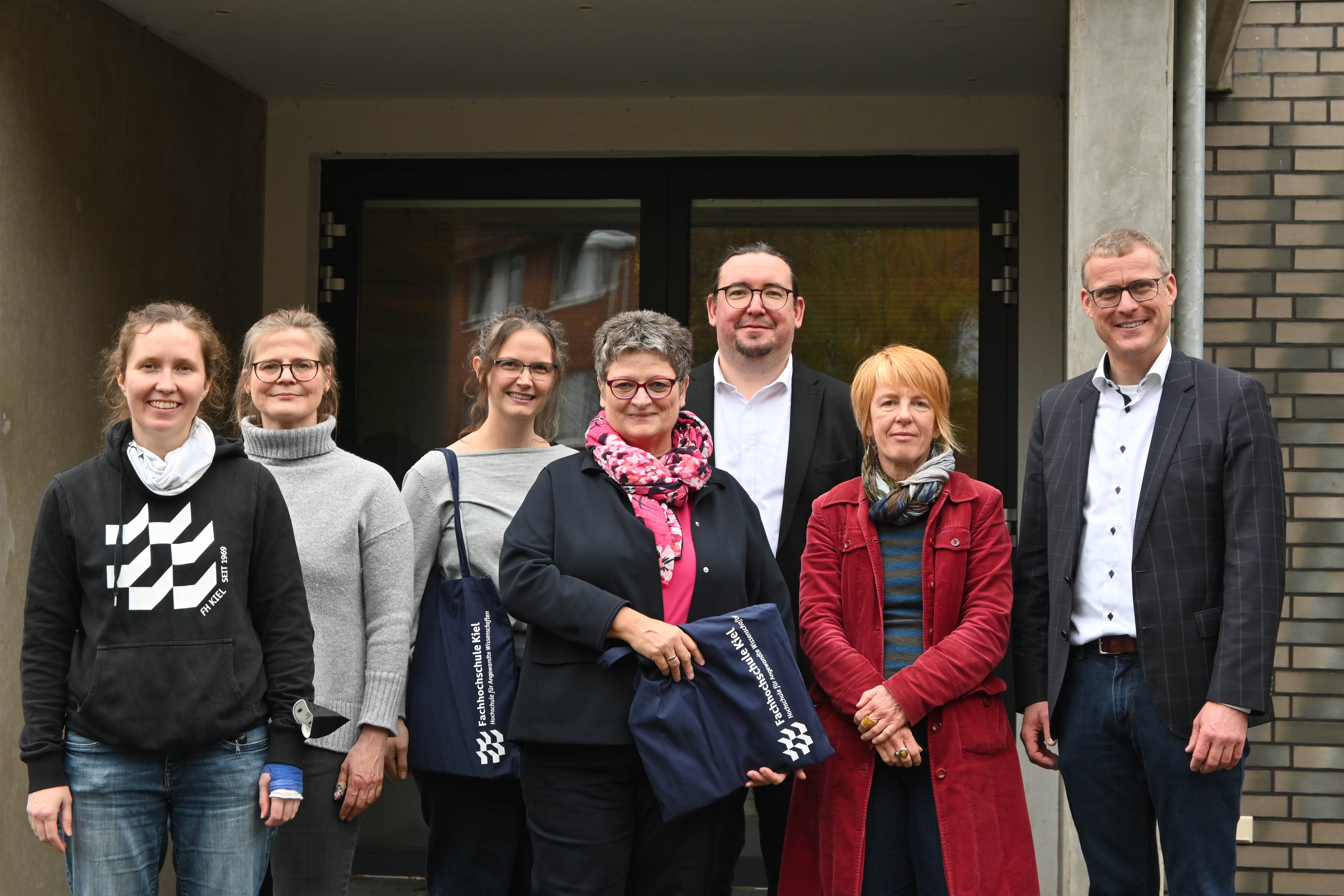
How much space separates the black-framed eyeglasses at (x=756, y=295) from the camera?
344 centimetres

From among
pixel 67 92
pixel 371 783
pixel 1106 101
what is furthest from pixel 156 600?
pixel 1106 101

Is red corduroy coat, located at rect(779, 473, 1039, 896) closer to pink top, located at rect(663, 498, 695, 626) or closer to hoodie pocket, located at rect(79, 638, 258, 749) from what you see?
pink top, located at rect(663, 498, 695, 626)

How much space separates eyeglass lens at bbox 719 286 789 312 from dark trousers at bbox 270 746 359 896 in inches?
60.8

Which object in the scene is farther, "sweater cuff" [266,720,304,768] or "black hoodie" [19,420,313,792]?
"sweater cuff" [266,720,304,768]

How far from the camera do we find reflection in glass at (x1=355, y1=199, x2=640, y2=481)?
18.7 feet

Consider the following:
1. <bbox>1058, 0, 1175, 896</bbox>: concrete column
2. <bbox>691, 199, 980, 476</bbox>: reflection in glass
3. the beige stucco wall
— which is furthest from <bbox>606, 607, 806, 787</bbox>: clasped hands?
<bbox>691, 199, 980, 476</bbox>: reflection in glass

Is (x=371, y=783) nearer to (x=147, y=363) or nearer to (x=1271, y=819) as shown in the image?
(x=147, y=363)

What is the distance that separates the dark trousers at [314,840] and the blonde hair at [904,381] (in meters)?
1.48

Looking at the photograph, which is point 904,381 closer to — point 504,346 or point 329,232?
point 504,346

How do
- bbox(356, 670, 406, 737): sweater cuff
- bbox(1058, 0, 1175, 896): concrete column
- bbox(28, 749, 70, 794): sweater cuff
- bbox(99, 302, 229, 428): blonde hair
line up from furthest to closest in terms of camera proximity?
bbox(1058, 0, 1175, 896): concrete column, bbox(356, 670, 406, 737): sweater cuff, bbox(99, 302, 229, 428): blonde hair, bbox(28, 749, 70, 794): sweater cuff

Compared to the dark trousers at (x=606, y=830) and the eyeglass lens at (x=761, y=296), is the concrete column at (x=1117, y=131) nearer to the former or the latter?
the eyeglass lens at (x=761, y=296)

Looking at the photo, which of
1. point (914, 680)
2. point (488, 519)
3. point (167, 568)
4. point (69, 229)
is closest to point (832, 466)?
point (914, 680)

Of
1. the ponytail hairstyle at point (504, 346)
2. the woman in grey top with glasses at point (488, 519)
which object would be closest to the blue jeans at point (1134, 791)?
the woman in grey top with glasses at point (488, 519)

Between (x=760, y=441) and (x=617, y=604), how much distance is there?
102 cm
